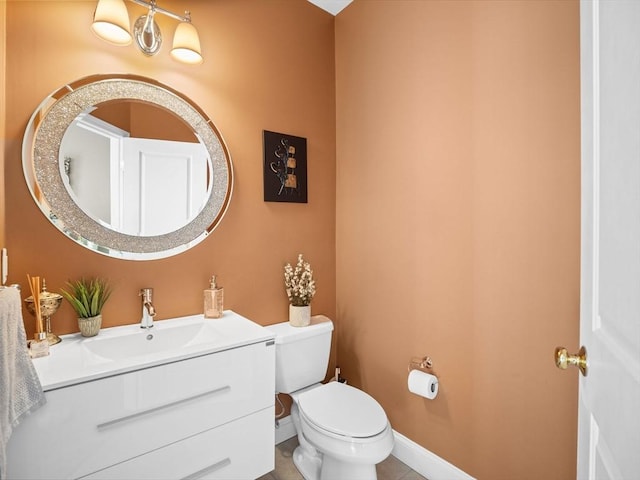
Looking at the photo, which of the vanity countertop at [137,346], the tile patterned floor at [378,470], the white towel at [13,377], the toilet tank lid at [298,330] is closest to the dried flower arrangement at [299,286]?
the toilet tank lid at [298,330]

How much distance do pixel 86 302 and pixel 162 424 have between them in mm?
596

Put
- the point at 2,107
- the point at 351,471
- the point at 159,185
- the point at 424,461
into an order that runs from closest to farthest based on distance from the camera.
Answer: the point at 2,107, the point at 351,471, the point at 159,185, the point at 424,461

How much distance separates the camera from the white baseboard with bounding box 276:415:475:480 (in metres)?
1.57

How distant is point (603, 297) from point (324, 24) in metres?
2.28

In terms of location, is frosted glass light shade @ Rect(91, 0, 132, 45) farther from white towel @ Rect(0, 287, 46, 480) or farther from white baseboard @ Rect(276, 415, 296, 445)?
white baseboard @ Rect(276, 415, 296, 445)

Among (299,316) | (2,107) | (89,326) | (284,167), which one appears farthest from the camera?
(284,167)

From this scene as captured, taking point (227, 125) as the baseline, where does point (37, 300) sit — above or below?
below

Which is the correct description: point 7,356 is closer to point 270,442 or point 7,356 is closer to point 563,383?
point 270,442

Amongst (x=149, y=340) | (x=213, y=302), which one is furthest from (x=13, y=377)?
(x=213, y=302)

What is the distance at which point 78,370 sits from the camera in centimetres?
100

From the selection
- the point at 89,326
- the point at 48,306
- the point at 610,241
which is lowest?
the point at 89,326

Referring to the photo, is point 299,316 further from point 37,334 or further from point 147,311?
point 37,334

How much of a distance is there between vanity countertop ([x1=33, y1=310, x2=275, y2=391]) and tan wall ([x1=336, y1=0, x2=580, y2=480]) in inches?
34.6

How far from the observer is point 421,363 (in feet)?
5.55
